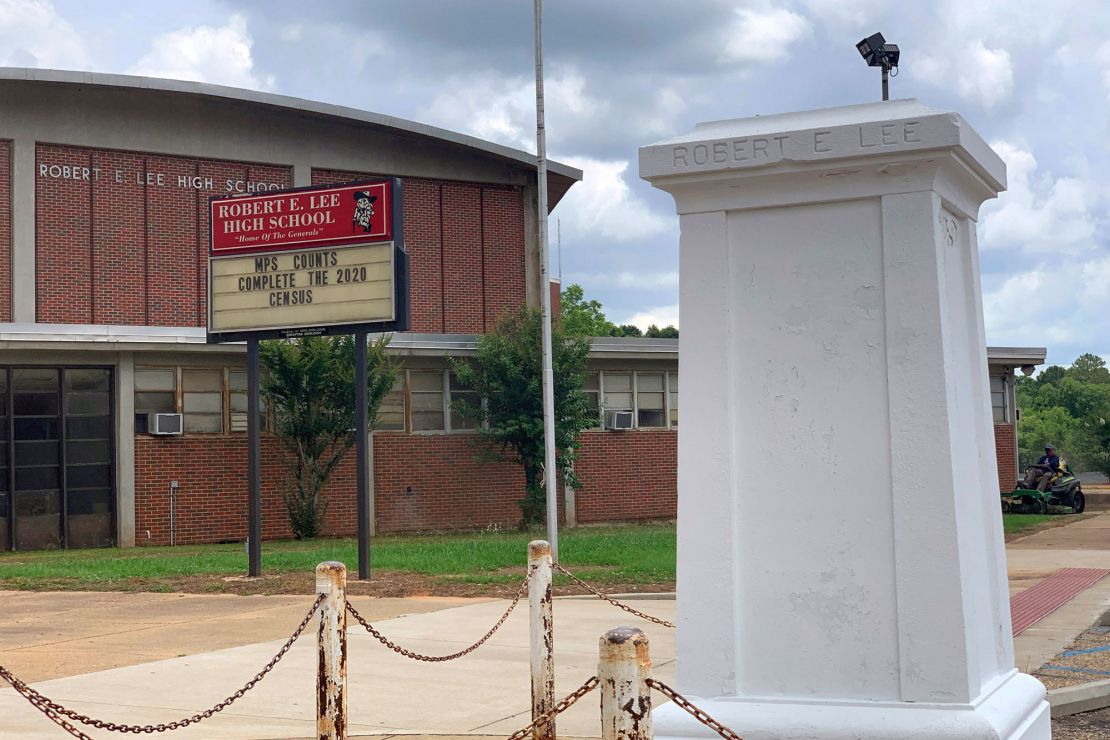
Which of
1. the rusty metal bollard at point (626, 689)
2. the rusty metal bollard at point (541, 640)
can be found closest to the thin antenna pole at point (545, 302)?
the rusty metal bollard at point (541, 640)

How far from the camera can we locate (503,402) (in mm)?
30734

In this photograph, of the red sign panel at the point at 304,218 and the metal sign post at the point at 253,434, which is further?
the metal sign post at the point at 253,434

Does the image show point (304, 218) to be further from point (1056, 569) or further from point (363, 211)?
point (1056, 569)

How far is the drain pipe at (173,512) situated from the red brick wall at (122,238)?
20.0 feet

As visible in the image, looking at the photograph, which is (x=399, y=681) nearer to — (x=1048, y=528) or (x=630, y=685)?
(x=630, y=685)

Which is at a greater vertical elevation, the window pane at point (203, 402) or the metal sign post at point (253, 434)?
the window pane at point (203, 402)

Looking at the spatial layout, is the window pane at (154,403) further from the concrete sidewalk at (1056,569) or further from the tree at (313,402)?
the concrete sidewalk at (1056,569)

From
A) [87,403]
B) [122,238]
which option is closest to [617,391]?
[87,403]

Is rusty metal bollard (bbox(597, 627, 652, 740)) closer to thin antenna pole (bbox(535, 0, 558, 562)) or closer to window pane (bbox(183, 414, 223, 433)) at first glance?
thin antenna pole (bbox(535, 0, 558, 562))

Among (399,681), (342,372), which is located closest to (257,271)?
(342,372)

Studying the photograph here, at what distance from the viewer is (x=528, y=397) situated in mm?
30406

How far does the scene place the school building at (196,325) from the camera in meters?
28.2

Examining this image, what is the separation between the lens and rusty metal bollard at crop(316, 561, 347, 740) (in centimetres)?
631

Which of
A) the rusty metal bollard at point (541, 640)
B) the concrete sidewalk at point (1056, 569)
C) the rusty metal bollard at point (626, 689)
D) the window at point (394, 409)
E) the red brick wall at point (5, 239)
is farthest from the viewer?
the red brick wall at point (5, 239)
